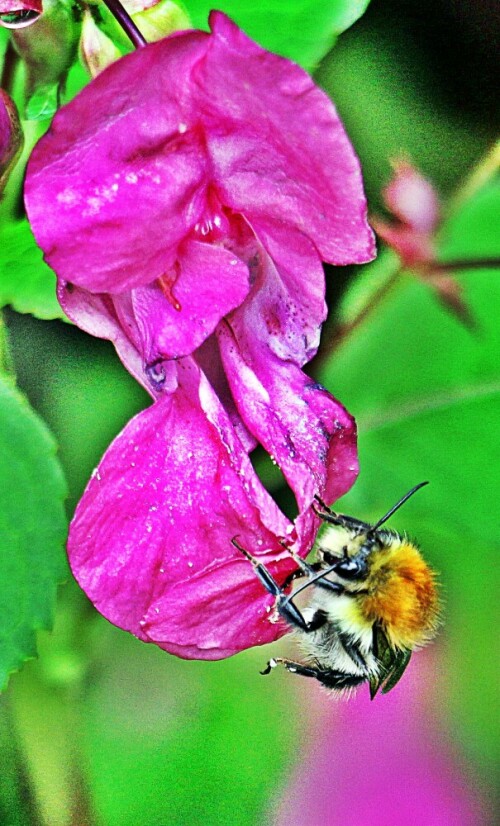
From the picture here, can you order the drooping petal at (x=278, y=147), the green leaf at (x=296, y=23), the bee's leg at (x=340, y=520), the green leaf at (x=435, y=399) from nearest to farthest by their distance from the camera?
the drooping petal at (x=278, y=147)
the bee's leg at (x=340, y=520)
the green leaf at (x=296, y=23)
the green leaf at (x=435, y=399)

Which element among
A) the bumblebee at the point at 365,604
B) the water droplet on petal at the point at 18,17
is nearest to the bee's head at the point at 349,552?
the bumblebee at the point at 365,604

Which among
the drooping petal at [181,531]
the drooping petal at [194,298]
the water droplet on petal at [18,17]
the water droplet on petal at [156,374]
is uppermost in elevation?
the water droplet on petal at [18,17]

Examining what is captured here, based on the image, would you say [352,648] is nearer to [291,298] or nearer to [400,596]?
[400,596]

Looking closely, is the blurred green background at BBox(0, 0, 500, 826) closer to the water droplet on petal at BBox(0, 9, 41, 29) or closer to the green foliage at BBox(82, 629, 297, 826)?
the green foliage at BBox(82, 629, 297, 826)

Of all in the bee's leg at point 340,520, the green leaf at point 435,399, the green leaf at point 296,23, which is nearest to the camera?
the bee's leg at point 340,520

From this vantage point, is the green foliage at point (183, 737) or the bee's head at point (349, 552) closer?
the bee's head at point (349, 552)

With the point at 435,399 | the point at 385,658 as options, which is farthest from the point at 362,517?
the point at 385,658

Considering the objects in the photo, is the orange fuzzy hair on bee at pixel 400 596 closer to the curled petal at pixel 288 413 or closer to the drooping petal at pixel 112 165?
the curled petal at pixel 288 413
